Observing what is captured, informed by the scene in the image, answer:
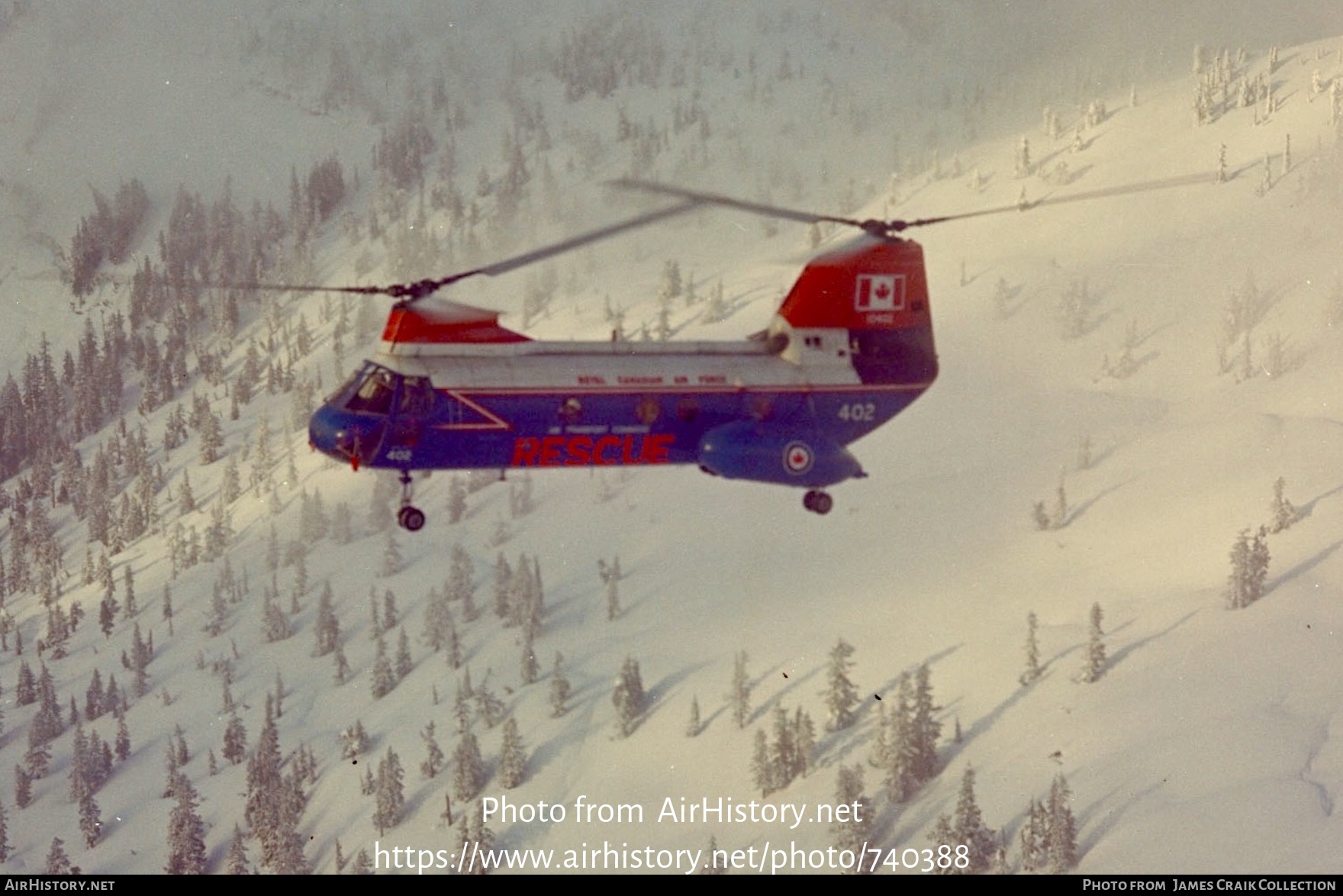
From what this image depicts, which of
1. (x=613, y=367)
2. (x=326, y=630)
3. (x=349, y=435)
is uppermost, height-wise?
(x=613, y=367)

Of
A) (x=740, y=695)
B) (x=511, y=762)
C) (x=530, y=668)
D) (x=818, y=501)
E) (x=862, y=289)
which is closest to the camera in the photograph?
(x=818, y=501)

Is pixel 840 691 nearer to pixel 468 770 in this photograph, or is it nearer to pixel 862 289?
pixel 468 770

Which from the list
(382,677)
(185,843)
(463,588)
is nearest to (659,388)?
(185,843)

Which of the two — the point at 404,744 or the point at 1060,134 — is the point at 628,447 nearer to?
the point at 404,744

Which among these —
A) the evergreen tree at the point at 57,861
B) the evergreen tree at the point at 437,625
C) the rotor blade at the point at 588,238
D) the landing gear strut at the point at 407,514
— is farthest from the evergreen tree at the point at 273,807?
the rotor blade at the point at 588,238

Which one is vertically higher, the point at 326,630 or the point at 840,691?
the point at 840,691

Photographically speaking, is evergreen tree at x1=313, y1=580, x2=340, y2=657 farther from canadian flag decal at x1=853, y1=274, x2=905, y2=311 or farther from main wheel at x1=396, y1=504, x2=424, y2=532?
main wheel at x1=396, y1=504, x2=424, y2=532

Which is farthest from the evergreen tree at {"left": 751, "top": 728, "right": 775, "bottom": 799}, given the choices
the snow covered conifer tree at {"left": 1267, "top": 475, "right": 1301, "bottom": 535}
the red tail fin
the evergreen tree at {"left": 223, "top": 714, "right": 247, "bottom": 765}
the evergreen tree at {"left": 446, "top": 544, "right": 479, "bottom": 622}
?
the red tail fin

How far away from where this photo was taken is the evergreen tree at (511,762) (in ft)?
476

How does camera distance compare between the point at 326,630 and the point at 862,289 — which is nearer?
the point at 862,289

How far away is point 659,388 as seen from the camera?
138 feet

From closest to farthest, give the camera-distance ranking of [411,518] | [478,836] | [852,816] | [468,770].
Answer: [411,518] → [852,816] → [478,836] → [468,770]

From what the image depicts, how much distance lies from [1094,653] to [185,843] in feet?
254

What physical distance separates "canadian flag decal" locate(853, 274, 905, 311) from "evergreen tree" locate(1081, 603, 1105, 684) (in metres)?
84.5
